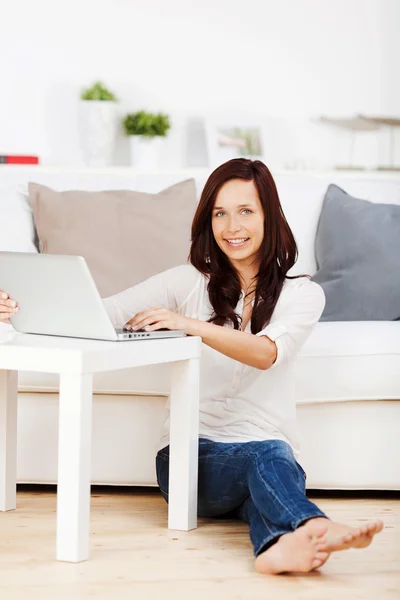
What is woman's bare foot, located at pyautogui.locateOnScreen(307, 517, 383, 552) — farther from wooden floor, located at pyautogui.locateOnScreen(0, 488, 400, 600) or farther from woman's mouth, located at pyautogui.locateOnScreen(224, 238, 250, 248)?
woman's mouth, located at pyautogui.locateOnScreen(224, 238, 250, 248)

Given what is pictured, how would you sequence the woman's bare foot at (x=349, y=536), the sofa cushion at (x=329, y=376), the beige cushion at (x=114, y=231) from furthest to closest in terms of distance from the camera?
the beige cushion at (x=114, y=231) → the sofa cushion at (x=329, y=376) → the woman's bare foot at (x=349, y=536)

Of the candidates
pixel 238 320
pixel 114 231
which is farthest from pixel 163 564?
pixel 114 231

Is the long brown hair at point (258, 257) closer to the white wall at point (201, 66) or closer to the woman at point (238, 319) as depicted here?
the woman at point (238, 319)

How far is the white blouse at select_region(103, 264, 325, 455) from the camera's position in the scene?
2139 mm

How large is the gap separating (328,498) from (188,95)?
82.7 inches

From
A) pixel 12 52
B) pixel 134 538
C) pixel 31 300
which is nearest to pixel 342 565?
pixel 134 538

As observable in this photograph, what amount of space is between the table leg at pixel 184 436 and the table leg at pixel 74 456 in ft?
1.02

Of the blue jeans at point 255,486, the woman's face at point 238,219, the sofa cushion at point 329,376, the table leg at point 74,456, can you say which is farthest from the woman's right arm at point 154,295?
the table leg at point 74,456

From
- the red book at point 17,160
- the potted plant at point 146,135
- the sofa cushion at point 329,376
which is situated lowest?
the sofa cushion at point 329,376

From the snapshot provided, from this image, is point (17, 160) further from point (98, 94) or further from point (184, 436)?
point (184, 436)

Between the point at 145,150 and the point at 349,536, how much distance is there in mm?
2501

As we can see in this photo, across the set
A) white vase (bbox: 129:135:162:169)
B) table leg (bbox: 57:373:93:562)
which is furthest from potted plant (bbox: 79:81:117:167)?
table leg (bbox: 57:373:93:562)

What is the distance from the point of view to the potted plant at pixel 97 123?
3.87 metres

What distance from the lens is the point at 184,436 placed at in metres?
2.04
